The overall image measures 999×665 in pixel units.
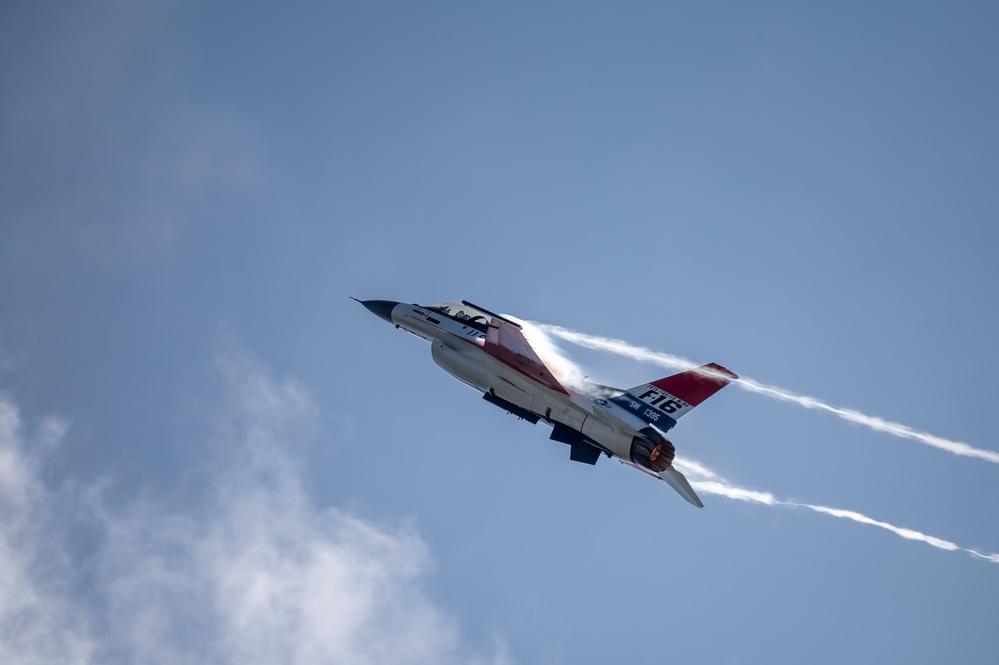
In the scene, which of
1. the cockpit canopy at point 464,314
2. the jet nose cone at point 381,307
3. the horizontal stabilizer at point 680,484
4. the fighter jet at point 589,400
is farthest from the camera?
the jet nose cone at point 381,307

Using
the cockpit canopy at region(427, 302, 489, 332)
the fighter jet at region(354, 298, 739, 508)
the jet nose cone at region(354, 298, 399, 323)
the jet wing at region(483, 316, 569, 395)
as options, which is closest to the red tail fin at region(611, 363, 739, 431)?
the fighter jet at region(354, 298, 739, 508)

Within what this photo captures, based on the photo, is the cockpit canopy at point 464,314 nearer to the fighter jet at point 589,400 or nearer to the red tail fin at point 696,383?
the fighter jet at point 589,400

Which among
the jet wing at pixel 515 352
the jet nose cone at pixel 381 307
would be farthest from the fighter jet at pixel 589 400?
the jet nose cone at pixel 381 307

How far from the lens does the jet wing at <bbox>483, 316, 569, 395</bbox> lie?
2691 centimetres

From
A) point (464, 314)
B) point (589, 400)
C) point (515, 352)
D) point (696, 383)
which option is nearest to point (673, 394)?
point (696, 383)

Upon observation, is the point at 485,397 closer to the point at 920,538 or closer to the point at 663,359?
the point at 663,359

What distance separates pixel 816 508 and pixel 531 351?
33.1 ft

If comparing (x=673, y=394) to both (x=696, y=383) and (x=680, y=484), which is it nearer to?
(x=696, y=383)

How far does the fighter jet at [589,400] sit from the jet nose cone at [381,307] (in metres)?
4.54

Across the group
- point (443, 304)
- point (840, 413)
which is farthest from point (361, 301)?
point (840, 413)

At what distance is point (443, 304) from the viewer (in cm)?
3153

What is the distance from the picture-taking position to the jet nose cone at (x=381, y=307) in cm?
3269

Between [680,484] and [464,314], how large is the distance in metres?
8.68

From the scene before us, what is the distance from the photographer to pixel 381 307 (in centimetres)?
3291
